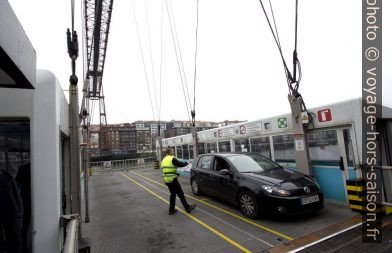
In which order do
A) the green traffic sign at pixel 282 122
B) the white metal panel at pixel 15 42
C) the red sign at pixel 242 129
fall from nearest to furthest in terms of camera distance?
the white metal panel at pixel 15 42 < the green traffic sign at pixel 282 122 < the red sign at pixel 242 129

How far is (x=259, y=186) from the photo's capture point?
5652 millimetres

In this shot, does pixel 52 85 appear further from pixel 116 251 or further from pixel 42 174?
pixel 116 251

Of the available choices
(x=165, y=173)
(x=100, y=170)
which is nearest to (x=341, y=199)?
(x=165, y=173)

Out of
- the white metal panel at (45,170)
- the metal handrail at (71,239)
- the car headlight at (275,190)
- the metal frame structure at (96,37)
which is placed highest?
the metal frame structure at (96,37)

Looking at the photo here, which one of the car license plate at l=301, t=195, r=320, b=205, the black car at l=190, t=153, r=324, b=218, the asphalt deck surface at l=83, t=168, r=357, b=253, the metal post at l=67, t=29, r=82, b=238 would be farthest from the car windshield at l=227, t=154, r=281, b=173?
the metal post at l=67, t=29, r=82, b=238

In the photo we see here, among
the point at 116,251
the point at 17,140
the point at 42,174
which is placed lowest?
the point at 116,251

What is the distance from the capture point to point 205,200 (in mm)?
8039

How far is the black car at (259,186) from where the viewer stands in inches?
213

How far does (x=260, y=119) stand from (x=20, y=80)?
843cm

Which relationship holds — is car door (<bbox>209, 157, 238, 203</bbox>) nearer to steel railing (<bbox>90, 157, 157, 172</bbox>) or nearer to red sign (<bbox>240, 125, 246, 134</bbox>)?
red sign (<bbox>240, 125, 246, 134</bbox>)

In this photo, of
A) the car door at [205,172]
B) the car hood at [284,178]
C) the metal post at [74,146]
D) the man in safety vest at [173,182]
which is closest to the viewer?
the metal post at [74,146]

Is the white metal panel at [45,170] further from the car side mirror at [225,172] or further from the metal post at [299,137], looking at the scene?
the metal post at [299,137]

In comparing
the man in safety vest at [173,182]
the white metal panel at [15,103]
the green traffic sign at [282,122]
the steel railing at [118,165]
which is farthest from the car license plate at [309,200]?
the steel railing at [118,165]

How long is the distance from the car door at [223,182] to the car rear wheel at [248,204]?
304 millimetres
